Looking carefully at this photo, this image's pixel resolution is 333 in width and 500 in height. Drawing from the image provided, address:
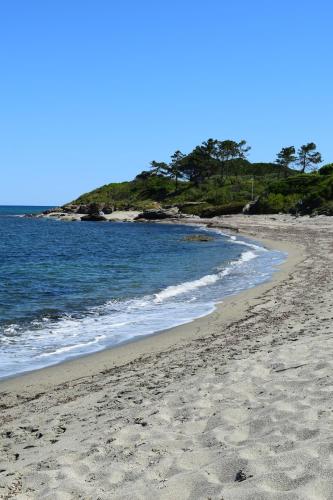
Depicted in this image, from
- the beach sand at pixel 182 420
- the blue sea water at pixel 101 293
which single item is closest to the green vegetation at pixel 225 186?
the blue sea water at pixel 101 293

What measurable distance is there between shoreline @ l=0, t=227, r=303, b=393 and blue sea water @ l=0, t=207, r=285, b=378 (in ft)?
1.10

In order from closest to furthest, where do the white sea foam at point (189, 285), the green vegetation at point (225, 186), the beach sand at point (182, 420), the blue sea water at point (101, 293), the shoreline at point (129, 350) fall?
1. the beach sand at point (182, 420)
2. the shoreline at point (129, 350)
3. the blue sea water at point (101, 293)
4. the white sea foam at point (189, 285)
5. the green vegetation at point (225, 186)

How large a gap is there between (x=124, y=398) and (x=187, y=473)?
312 centimetres

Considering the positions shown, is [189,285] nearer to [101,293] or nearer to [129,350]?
[101,293]

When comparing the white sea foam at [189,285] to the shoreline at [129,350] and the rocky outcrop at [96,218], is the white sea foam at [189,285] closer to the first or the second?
the shoreline at [129,350]

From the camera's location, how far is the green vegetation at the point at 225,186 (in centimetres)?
7562

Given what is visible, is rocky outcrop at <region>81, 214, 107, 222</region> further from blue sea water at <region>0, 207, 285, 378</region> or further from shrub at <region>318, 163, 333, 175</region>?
blue sea water at <region>0, 207, 285, 378</region>

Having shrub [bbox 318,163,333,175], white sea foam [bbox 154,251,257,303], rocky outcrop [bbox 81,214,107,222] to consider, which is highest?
shrub [bbox 318,163,333,175]

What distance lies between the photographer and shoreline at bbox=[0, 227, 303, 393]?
948cm

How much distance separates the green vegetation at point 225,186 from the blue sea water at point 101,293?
1514 inches

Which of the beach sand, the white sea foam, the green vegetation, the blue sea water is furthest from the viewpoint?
the green vegetation

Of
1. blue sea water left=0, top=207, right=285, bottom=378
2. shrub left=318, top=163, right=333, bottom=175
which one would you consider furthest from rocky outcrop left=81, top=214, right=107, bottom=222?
blue sea water left=0, top=207, right=285, bottom=378

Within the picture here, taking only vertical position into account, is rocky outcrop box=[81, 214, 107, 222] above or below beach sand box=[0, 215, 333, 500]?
above

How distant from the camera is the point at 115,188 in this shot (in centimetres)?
14150
